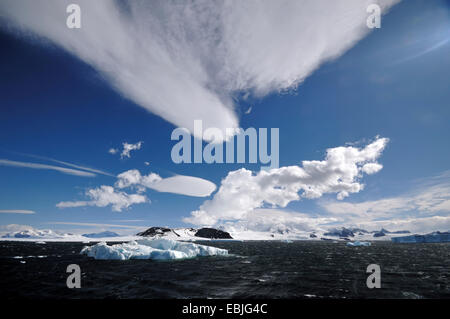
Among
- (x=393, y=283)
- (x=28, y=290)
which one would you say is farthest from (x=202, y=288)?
(x=393, y=283)

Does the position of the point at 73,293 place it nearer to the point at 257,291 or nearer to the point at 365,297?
the point at 257,291

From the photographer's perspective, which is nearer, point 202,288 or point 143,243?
point 202,288

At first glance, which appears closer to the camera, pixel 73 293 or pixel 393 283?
pixel 73 293

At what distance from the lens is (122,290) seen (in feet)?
73.9

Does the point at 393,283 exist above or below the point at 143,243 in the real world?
above
